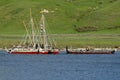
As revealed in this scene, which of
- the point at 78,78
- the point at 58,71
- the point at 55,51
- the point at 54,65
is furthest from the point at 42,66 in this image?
Answer: the point at 55,51

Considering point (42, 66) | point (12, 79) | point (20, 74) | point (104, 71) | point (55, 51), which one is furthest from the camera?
point (55, 51)

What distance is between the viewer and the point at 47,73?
120 m

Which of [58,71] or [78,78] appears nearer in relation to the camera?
[78,78]

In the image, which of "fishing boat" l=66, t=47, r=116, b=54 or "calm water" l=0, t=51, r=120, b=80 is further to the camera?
"fishing boat" l=66, t=47, r=116, b=54

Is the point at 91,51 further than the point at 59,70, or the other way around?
the point at 91,51

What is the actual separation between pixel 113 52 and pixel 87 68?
59766mm

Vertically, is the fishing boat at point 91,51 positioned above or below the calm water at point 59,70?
above

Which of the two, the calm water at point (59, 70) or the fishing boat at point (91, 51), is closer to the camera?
the calm water at point (59, 70)

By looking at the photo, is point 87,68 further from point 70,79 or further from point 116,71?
point 70,79

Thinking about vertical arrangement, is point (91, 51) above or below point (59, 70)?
above

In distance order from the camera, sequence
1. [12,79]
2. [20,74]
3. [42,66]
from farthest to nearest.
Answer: [42,66] < [20,74] < [12,79]

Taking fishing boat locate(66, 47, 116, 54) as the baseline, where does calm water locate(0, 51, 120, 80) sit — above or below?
below

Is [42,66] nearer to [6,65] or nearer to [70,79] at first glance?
[6,65]

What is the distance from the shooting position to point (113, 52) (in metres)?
191
